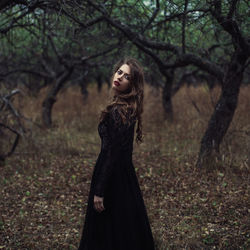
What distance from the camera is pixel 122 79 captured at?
2697 mm

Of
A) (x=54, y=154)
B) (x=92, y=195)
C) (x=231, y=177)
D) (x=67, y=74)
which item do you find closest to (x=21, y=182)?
(x=54, y=154)

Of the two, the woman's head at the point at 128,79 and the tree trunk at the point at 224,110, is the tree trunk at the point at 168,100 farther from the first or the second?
the woman's head at the point at 128,79

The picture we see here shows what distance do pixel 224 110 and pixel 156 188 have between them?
193cm

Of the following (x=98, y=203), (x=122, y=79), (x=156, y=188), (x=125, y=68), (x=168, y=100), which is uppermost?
(x=168, y=100)

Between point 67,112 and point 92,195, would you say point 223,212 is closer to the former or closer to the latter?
point 92,195

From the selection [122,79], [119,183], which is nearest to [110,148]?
[119,183]

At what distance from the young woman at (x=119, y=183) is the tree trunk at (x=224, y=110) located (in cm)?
332

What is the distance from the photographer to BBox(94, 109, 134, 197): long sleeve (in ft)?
8.32

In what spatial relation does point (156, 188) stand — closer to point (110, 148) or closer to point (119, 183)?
point (119, 183)

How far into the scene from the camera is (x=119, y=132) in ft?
8.32

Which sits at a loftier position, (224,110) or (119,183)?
(224,110)

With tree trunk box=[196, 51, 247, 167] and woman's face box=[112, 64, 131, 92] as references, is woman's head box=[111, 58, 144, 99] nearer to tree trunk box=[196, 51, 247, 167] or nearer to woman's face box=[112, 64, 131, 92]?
woman's face box=[112, 64, 131, 92]

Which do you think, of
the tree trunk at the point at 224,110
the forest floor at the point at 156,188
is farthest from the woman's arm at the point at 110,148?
the tree trunk at the point at 224,110

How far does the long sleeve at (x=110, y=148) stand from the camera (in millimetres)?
2537
